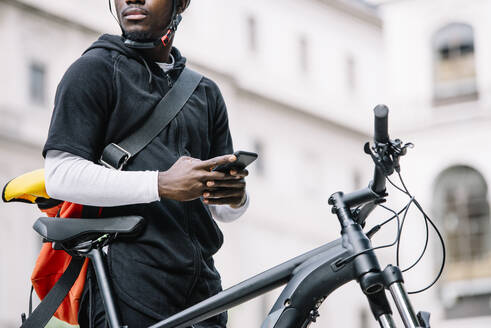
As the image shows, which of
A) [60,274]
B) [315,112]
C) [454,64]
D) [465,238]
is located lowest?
[60,274]

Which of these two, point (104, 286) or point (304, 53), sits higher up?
point (304, 53)

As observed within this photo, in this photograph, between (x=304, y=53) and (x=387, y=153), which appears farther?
(x=304, y=53)

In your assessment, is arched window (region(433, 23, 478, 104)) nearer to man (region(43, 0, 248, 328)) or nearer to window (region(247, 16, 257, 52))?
window (region(247, 16, 257, 52))

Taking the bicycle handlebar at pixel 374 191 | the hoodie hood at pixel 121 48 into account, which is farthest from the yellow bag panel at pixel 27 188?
the bicycle handlebar at pixel 374 191

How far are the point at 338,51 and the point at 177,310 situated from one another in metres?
35.0

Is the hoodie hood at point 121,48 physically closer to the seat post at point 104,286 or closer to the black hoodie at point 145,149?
the black hoodie at point 145,149

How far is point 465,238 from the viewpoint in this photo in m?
29.2

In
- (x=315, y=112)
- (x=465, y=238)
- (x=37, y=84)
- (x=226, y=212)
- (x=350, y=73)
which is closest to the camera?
(x=226, y=212)

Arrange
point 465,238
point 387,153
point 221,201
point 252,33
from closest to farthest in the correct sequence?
1. point 387,153
2. point 221,201
3. point 465,238
4. point 252,33

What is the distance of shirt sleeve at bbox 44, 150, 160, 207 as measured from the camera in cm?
289

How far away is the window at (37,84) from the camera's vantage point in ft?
85.9

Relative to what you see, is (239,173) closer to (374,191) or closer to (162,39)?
(374,191)

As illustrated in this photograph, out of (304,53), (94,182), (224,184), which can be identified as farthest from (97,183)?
(304,53)

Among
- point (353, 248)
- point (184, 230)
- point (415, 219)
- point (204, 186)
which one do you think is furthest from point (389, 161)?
point (415, 219)
